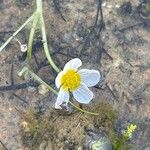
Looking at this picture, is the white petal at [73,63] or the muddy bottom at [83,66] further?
the muddy bottom at [83,66]

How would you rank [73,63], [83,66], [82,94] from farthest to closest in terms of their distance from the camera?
[83,66], [82,94], [73,63]

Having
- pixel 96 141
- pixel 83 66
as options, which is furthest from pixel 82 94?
pixel 83 66

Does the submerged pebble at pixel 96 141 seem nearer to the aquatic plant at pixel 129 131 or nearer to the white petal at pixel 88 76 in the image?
the aquatic plant at pixel 129 131

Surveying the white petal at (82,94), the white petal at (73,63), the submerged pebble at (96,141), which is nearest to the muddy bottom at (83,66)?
the submerged pebble at (96,141)

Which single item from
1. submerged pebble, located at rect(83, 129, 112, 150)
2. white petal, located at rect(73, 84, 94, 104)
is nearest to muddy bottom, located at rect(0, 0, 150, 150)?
submerged pebble, located at rect(83, 129, 112, 150)

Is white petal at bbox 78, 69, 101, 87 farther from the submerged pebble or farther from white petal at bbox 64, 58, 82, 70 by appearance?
the submerged pebble

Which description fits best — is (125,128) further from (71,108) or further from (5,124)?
(5,124)

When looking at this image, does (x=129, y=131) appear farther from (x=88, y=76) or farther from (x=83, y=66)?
(x=83, y=66)
